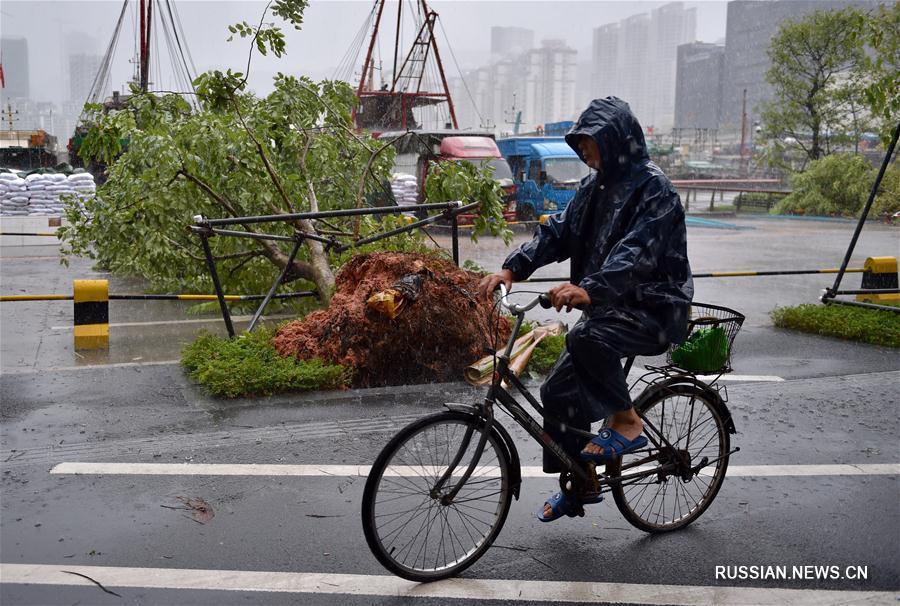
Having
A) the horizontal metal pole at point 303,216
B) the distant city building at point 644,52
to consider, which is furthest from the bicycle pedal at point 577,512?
the distant city building at point 644,52

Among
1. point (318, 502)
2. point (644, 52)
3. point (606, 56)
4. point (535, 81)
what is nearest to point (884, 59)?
point (318, 502)

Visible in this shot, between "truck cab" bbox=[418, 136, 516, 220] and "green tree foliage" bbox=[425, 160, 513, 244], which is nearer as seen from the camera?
"green tree foliage" bbox=[425, 160, 513, 244]

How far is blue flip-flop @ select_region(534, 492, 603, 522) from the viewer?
4.08 metres

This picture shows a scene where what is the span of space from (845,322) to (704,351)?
5.62 metres

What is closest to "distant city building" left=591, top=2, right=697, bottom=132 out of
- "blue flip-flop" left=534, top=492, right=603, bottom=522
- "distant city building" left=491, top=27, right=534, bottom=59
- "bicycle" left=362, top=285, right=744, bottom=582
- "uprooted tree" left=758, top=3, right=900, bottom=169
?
"distant city building" left=491, top=27, right=534, bottom=59

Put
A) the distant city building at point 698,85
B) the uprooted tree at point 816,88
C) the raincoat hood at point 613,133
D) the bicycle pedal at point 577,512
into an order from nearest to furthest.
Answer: the raincoat hood at point 613,133, the bicycle pedal at point 577,512, the uprooted tree at point 816,88, the distant city building at point 698,85

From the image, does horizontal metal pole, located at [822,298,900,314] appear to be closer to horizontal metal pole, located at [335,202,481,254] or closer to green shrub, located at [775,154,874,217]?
horizontal metal pole, located at [335,202,481,254]

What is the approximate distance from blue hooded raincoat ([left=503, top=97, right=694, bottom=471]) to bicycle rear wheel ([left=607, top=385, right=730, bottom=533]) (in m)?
0.38

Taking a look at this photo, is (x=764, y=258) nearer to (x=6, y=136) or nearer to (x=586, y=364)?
(x=586, y=364)

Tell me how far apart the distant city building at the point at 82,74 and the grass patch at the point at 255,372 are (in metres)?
17.2

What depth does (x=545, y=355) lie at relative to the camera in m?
7.39

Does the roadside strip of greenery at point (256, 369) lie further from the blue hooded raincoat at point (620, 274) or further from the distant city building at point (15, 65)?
the distant city building at point (15, 65)

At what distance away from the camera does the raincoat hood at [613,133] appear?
3893mm

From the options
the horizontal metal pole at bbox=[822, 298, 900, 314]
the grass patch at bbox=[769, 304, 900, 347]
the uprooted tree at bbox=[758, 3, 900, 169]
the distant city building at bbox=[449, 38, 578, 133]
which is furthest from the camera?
the distant city building at bbox=[449, 38, 578, 133]
